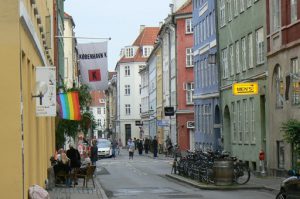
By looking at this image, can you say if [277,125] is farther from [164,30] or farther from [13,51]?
[164,30]

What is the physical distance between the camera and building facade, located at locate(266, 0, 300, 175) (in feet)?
102

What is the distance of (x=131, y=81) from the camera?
449ft

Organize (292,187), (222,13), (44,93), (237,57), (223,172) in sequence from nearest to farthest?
(44,93), (292,187), (223,172), (237,57), (222,13)

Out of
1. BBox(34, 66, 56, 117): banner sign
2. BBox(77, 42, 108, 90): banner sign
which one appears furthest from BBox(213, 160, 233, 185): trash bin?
BBox(34, 66, 56, 117): banner sign

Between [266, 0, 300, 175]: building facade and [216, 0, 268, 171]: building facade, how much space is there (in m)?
1.50

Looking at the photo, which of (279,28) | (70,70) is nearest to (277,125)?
(279,28)

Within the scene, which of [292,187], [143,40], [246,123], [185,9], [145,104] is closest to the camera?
[292,187]

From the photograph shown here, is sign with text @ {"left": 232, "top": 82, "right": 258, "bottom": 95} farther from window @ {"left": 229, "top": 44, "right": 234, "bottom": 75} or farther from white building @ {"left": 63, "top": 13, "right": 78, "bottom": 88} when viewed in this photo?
white building @ {"left": 63, "top": 13, "right": 78, "bottom": 88}

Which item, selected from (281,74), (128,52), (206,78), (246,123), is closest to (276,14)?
(281,74)

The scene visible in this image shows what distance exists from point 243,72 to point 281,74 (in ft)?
27.4

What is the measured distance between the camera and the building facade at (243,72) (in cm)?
3744

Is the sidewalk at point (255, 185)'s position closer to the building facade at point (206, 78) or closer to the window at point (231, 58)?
the window at point (231, 58)

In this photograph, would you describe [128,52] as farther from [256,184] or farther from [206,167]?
[256,184]

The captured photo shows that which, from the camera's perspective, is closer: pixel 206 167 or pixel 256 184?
pixel 256 184
